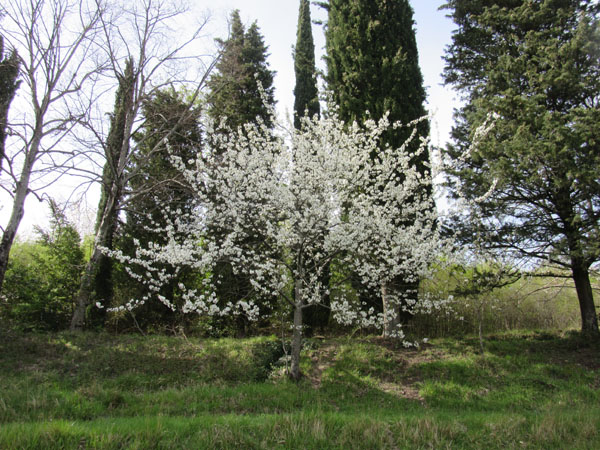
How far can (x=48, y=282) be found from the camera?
9.62 m

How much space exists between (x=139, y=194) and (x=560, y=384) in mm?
9888

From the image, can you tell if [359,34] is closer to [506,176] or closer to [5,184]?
[506,176]

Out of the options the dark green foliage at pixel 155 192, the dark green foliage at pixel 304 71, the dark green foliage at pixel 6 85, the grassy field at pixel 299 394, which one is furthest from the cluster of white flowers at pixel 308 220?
the dark green foliage at pixel 6 85

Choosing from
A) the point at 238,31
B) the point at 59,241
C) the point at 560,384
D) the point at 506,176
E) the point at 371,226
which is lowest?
the point at 560,384

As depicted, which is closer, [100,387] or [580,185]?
[100,387]

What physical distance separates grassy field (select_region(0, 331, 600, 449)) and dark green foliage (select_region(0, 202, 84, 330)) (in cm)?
188

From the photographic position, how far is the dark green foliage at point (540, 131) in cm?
680

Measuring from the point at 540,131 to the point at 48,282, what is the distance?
38.8 ft

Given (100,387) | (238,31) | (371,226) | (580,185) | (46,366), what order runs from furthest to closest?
1. (238,31)
2. (580,185)
3. (46,366)
4. (371,226)
5. (100,387)

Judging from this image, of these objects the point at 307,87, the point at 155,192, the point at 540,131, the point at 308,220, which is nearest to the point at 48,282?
the point at 155,192

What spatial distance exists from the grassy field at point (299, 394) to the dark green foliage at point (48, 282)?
1875 mm

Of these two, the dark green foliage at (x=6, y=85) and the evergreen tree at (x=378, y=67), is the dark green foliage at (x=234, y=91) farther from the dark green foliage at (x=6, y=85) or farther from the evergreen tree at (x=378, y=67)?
the dark green foliage at (x=6, y=85)

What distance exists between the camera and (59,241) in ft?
33.0

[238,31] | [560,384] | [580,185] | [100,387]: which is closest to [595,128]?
[580,185]
